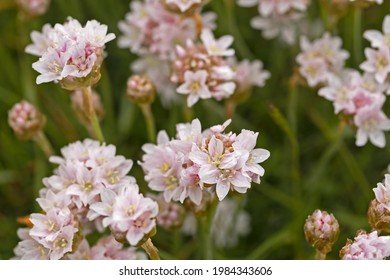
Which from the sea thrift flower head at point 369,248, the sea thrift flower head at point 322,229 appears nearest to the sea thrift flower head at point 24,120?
the sea thrift flower head at point 322,229

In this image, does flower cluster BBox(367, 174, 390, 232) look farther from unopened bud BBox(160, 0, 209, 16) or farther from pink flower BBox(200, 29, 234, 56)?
unopened bud BBox(160, 0, 209, 16)

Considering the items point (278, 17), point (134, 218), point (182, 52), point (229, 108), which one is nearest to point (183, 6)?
point (182, 52)

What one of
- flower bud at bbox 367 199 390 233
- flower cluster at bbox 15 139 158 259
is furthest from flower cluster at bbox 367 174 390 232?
flower cluster at bbox 15 139 158 259

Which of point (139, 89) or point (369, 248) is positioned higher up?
point (139, 89)

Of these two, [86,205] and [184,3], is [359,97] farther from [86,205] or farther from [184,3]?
[86,205]
